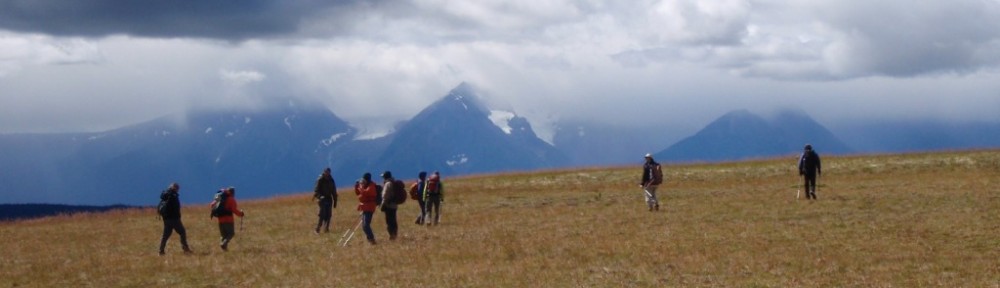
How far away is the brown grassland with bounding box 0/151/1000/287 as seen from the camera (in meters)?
22.0

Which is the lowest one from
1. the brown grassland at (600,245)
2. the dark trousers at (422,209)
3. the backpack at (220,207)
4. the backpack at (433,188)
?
the brown grassland at (600,245)

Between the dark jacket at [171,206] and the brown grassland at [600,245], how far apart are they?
1.30 metres

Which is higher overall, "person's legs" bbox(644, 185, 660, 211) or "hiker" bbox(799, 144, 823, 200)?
"hiker" bbox(799, 144, 823, 200)

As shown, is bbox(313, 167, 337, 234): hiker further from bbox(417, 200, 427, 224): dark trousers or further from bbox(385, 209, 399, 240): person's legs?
bbox(385, 209, 399, 240): person's legs

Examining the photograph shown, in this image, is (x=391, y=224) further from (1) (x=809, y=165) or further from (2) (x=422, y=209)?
(1) (x=809, y=165)

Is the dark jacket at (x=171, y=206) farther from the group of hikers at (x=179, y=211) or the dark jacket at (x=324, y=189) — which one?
the dark jacket at (x=324, y=189)

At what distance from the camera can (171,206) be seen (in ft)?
103

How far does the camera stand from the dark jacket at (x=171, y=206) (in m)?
31.1

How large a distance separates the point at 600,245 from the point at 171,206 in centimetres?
1320

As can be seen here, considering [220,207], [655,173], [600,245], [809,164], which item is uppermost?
[809,164]

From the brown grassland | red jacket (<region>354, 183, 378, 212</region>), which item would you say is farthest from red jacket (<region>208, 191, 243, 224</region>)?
red jacket (<region>354, 183, 378, 212</region>)

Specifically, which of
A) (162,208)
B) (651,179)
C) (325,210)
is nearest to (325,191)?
(325,210)

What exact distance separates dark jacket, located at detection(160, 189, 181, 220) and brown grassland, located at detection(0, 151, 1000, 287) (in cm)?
130

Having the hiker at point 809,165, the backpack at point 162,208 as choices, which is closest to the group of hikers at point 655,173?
the hiker at point 809,165
